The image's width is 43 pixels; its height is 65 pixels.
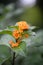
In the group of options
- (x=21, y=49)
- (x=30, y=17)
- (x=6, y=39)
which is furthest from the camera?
(x=30, y=17)

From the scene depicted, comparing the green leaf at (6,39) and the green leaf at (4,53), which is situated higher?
the green leaf at (6,39)

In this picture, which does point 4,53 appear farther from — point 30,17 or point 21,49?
point 30,17

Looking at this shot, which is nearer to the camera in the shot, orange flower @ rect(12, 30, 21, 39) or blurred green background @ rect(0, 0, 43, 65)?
orange flower @ rect(12, 30, 21, 39)

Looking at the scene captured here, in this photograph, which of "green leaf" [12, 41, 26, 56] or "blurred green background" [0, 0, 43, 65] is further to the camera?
"blurred green background" [0, 0, 43, 65]

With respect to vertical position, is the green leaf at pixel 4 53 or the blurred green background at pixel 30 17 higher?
the blurred green background at pixel 30 17

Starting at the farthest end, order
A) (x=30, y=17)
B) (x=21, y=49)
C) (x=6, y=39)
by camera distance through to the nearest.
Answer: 1. (x=30, y=17)
2. (x=6, y=39)
3. (x=21, y=49)

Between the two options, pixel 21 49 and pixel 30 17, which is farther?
pixel 30 17

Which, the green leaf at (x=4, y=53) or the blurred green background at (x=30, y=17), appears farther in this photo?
the blurred green background at (x=30, y=17)

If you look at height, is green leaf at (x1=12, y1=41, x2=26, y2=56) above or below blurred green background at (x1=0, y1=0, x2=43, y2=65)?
below

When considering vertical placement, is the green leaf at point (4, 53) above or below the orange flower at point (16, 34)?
below

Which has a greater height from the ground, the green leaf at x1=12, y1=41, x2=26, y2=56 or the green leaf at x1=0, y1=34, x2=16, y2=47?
the green leaf at x1=0, y1=34, x2=16, y2=47

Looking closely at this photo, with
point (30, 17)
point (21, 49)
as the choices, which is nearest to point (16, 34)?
point (21, 49)

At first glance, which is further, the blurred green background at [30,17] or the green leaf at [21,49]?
the blurred green background at [30,17]
